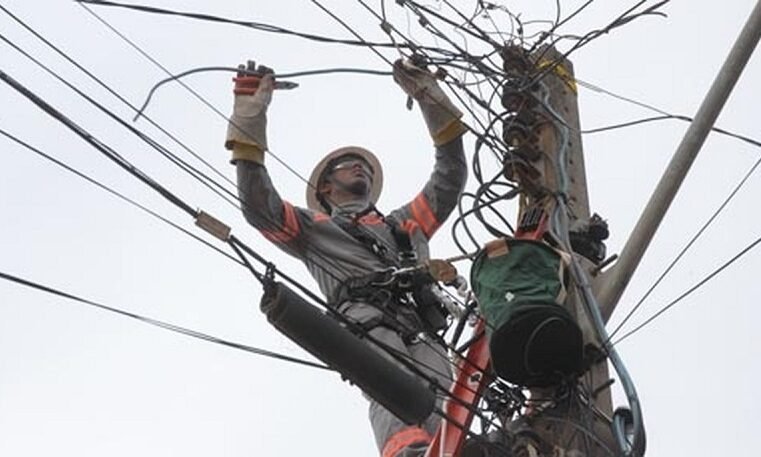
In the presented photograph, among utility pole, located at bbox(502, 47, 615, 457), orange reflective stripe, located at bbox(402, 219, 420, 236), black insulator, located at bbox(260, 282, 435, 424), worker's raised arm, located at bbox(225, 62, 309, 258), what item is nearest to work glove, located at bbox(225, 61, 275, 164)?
worker's raised arm, located at bbox(225, 62, 309, 258)

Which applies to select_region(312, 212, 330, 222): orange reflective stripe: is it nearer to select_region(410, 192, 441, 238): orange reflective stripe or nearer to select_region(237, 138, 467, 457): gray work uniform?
select_region(237, 138, 467, 457): gray work uniform

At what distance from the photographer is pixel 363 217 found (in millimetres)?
7391

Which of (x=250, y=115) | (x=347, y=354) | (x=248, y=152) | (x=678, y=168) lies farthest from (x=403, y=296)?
(x=347, y=354)

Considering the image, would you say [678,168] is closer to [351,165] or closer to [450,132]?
[450,132]

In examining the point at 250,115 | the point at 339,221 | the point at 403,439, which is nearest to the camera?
the point at 403,439

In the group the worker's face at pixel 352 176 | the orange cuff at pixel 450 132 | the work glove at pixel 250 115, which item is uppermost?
the orange cuff at pixel 450 132

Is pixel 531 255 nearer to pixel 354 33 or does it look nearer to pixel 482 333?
pixel 482 333

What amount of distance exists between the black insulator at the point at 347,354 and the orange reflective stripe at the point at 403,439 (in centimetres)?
80

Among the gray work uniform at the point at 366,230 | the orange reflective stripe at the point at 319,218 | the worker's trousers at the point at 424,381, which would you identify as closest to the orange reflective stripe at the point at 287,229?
the gray work uniform at the point at 366,230

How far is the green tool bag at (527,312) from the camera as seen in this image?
5598 mm

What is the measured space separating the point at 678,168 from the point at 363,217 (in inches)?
76.3

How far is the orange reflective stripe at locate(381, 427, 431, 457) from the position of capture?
6.16 m

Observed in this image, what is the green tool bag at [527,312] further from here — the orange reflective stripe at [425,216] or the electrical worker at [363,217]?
the orange reflective stripe at [425,216]

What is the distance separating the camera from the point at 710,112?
5.94 meters
